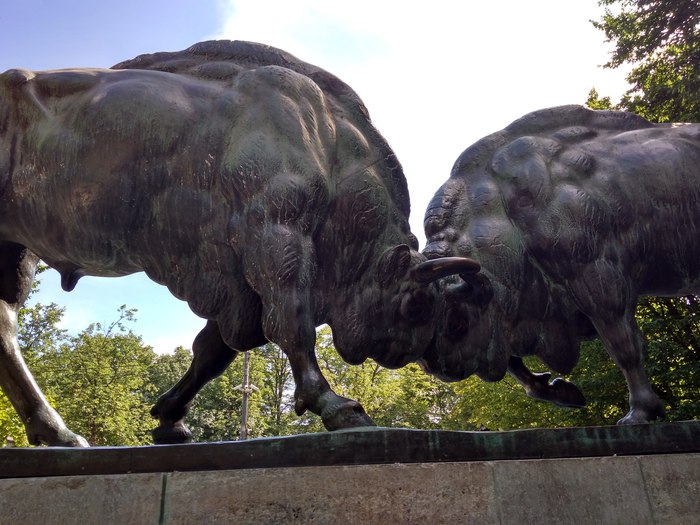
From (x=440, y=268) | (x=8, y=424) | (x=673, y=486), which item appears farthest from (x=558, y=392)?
(x=8, y=424)

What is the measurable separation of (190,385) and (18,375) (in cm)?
116

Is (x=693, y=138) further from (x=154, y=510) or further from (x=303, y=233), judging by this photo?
(x=154, y=510)

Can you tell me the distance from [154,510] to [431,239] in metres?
3.27

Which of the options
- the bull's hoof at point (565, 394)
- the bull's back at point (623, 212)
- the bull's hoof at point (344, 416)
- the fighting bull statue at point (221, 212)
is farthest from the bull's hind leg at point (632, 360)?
the bull's hoof at point (344, 416)

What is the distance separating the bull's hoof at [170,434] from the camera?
480cm

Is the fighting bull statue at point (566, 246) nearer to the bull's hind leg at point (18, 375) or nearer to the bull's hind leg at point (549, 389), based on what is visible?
the bull's hind leg at point (549, 389)

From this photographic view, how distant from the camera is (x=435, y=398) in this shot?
119 feet

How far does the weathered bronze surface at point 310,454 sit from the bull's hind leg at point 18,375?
1.09 meters

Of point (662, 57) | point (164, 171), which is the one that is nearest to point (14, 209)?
point (164, 171)

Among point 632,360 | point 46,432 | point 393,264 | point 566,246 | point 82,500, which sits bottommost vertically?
point 632,360

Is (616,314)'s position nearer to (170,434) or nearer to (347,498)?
(347,498)

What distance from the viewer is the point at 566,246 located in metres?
5.05

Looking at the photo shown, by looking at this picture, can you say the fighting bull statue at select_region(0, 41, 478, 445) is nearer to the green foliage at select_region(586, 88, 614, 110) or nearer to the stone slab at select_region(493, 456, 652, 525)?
the stone slab at select_region(493, 456, 652, 525)

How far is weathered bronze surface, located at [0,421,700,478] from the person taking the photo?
321cm
